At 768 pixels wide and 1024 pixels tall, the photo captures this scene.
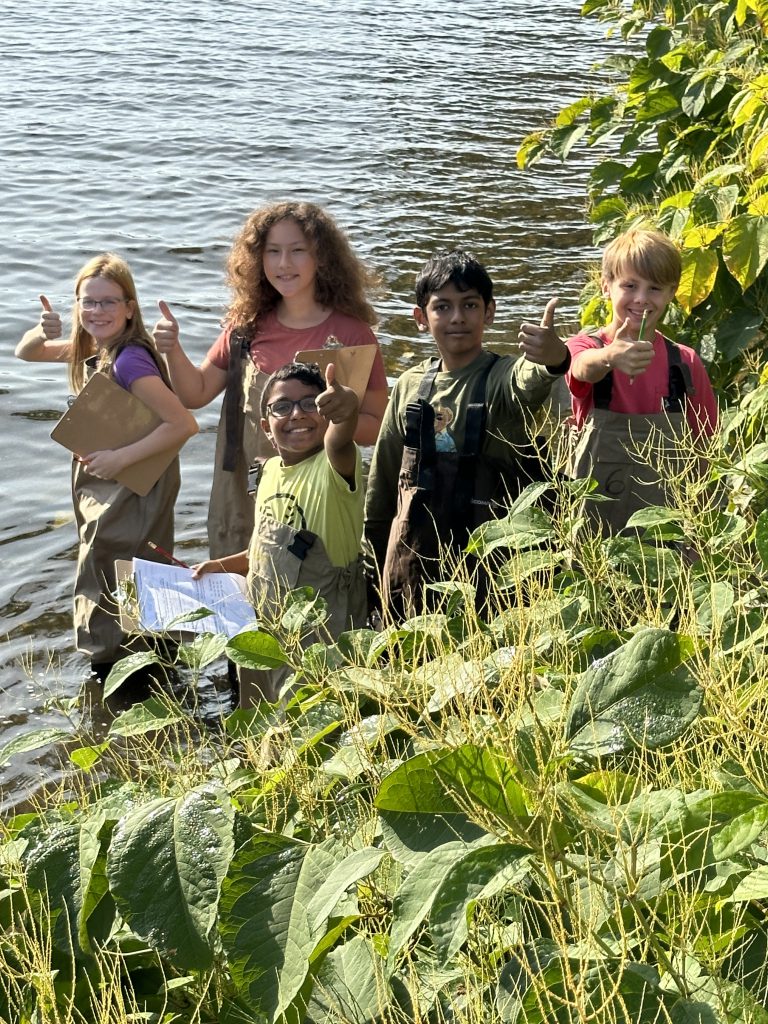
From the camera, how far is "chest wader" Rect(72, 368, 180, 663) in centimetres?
498

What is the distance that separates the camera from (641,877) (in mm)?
1575

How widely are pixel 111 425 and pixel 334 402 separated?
158 centimetres

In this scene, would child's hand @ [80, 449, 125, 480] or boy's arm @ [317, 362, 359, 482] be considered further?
child's hand @ [80, 449, 125, 480]

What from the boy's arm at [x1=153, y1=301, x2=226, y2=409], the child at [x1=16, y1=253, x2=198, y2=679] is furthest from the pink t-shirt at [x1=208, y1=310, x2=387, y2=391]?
the child at [x1=16, y1=253, x2=198, y2=679]

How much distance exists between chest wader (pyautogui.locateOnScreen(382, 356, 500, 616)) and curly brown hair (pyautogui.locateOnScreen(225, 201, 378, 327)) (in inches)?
42.8

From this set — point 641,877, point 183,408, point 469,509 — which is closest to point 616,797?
point 641,877

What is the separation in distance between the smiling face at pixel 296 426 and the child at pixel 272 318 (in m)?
0.65

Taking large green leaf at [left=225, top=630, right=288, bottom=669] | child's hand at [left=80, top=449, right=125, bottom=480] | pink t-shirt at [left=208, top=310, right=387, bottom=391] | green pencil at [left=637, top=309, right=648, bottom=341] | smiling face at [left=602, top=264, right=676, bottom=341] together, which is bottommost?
child's hand at [left=80, top=449, right=125, bottom=480]

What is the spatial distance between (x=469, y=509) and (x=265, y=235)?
1565mm

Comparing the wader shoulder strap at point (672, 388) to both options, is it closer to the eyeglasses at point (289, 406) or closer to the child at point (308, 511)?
the child at point (308, 511)

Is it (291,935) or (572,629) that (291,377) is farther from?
(291,935)

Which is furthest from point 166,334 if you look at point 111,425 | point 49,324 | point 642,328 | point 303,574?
point 642,328

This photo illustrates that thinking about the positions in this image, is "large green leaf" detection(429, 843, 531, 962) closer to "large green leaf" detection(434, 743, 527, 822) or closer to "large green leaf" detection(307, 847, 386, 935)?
"large green leaf" detection(434, 743, 527, 822)

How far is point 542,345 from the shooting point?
3484 mm
